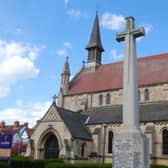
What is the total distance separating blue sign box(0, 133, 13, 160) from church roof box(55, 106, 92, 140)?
1078cm

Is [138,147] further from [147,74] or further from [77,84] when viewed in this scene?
[77,84]

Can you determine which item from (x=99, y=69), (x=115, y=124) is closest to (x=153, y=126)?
(x=115, y=124)

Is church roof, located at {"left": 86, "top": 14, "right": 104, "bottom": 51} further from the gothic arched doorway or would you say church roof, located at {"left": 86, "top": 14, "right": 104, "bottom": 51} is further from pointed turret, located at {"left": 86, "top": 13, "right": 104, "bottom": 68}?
the gothic arched doorway

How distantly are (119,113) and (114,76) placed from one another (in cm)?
665

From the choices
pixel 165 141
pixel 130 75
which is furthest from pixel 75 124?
pixel 130 75

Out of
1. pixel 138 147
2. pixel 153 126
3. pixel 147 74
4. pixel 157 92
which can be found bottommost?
pixel 138 147

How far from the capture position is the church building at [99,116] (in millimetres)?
30042

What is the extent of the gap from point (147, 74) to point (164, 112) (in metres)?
6.83

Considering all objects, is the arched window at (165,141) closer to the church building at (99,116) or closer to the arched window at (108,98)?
the church building at (99,116)

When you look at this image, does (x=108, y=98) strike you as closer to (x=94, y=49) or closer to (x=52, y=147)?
(x=52, y=147)

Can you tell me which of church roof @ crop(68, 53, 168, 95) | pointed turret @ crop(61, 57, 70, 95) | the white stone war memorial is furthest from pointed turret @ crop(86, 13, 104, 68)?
the white stone war memorial

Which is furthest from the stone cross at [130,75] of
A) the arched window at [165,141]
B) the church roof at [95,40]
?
the church roof at [95,40]

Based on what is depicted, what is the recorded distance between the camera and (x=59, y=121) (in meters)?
31.8

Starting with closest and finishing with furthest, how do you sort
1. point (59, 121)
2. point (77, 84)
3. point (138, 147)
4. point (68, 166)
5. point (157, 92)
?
point (138, 147) < point (68, 166) < point (59, 121) < point (157, 92) < point (77, 84)
